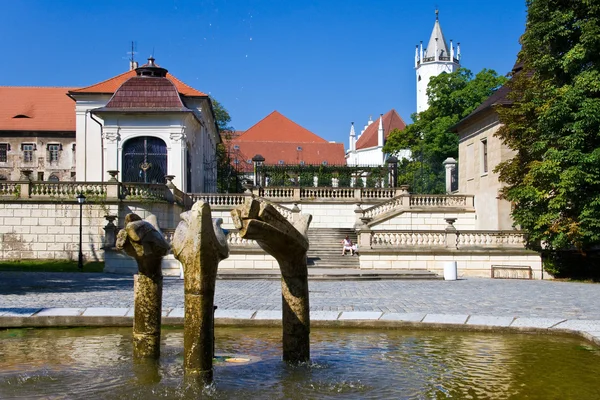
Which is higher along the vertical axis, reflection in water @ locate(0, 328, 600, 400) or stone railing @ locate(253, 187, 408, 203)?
stone railing @ locate(253, 187, 408, 203)

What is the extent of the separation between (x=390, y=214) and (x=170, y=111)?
14.7 meters

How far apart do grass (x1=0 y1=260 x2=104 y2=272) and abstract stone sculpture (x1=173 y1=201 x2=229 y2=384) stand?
23665 mm

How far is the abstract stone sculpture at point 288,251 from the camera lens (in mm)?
7227

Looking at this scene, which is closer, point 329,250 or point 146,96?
point 329,250

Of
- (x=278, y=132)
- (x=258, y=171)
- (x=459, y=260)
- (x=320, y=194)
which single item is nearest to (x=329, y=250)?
(x=459, y=260)

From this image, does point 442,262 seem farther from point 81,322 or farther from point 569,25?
point 81,322

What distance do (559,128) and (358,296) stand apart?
13385 mm

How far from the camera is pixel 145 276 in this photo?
830 cm

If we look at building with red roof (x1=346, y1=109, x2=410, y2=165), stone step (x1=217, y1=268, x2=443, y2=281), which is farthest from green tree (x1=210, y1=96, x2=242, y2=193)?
building with red roof (x1=346, y1=109, x2=410, y2=165)

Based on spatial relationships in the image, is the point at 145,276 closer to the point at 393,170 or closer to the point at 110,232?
the point at 110,232

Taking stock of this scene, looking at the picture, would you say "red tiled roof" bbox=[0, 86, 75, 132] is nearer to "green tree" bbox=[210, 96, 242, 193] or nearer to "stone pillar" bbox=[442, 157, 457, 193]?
"green tree" bbox=[210, 96, 242, 193]

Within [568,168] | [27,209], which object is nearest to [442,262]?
[568,168]

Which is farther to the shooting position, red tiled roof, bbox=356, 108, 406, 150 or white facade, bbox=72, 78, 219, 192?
red tiled roof, bbox=356, 108, 406, 150

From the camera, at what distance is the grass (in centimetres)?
2939
